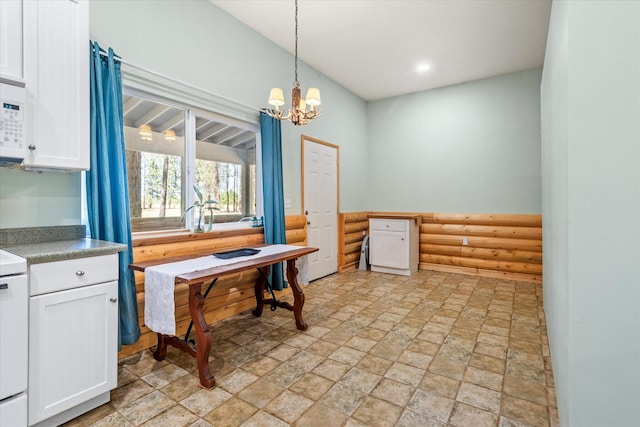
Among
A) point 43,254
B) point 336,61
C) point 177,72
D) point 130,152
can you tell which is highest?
point 336,61

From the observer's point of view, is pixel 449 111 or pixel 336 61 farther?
pixel 449 111

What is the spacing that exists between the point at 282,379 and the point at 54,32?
250 centimetres

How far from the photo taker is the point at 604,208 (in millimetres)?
1175

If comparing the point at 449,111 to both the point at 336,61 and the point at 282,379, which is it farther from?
the point at 282,379

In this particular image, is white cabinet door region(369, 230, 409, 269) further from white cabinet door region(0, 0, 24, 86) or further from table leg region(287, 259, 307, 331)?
white cabinet door region(0, 0, 24, 86)

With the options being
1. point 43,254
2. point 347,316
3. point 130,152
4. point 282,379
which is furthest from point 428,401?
point 130,152

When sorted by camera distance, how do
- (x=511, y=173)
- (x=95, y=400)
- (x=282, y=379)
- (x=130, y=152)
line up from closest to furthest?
(x=95, y=400) → (x=282, y=379) → (x=130, y=152) → (x=511, y=173)

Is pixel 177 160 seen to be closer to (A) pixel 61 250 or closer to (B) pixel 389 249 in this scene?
(A) pixel 61 250

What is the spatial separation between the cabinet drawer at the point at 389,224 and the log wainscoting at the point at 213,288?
1706 millimetres

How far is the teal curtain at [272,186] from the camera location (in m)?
3.44

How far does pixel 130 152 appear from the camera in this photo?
2.65 metres

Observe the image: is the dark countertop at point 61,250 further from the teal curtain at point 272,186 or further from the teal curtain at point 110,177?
the teal curtain at point 272,186

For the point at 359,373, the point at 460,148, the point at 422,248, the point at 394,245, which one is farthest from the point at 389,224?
the point at 359,373

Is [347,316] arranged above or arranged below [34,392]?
below
